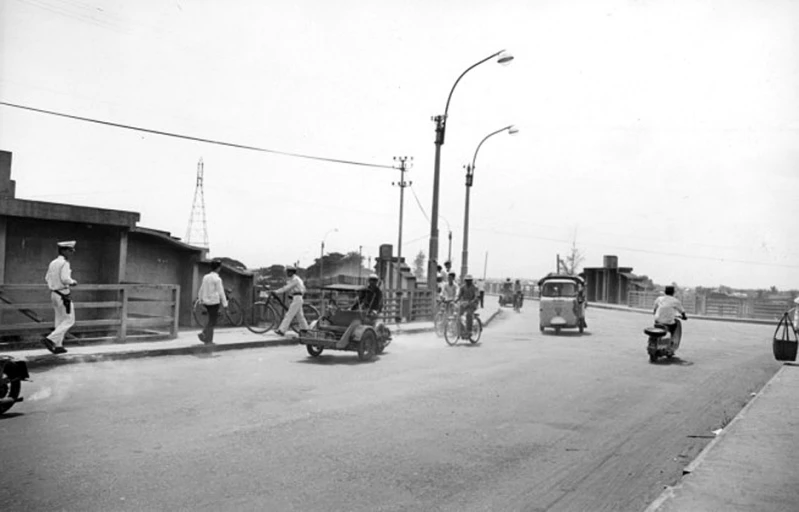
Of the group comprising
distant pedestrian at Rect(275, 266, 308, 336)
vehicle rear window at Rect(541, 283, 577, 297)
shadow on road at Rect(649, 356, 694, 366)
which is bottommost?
shadow on road at Rect(649, 356, 694, 366)

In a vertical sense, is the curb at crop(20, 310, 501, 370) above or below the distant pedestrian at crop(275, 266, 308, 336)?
below

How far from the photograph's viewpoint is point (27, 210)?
41.6ft

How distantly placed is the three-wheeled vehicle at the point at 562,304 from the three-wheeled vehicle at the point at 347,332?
9726 mm

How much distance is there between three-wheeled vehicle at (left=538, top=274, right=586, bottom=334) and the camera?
21000mm

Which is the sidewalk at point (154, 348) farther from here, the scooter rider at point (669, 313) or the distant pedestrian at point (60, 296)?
the scooter rider at point (669, 313)

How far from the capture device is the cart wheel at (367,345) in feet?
39.6

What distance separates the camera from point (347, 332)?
A: 1190cm

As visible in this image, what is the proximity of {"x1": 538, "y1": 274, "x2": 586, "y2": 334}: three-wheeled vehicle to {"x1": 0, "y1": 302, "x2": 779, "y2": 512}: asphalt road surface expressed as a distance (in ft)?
30.3

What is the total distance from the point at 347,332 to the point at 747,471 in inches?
302

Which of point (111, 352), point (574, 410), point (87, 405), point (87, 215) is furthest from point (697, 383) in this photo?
point (87, 215)

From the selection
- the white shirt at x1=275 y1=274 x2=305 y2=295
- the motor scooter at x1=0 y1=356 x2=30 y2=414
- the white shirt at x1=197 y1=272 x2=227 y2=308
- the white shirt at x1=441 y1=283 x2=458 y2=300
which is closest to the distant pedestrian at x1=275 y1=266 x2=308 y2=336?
the white shirt at x1=275 y1=274 x2=305 y2=295

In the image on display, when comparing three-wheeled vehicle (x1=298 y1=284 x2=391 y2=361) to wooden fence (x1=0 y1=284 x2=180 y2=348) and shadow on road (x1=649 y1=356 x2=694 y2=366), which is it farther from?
shadow on road (x1=649 y1=356 x2=694 y2=366)

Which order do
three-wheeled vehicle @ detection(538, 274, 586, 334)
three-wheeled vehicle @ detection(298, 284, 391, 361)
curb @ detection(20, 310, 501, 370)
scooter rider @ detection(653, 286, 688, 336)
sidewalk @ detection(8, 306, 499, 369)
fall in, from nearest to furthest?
curb @ detection(20, 310, 501, 370) → sidewalk @ detection(8, 306, 499, 369) → three-wheeled vehicle @ detection(298, 284, 391, 361) → scooter rider @ detection(653, 286, 688, 336) → three-wheeled vehicle @ detection(538, 274, 586, 334)

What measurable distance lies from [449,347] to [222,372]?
22.1 feet
